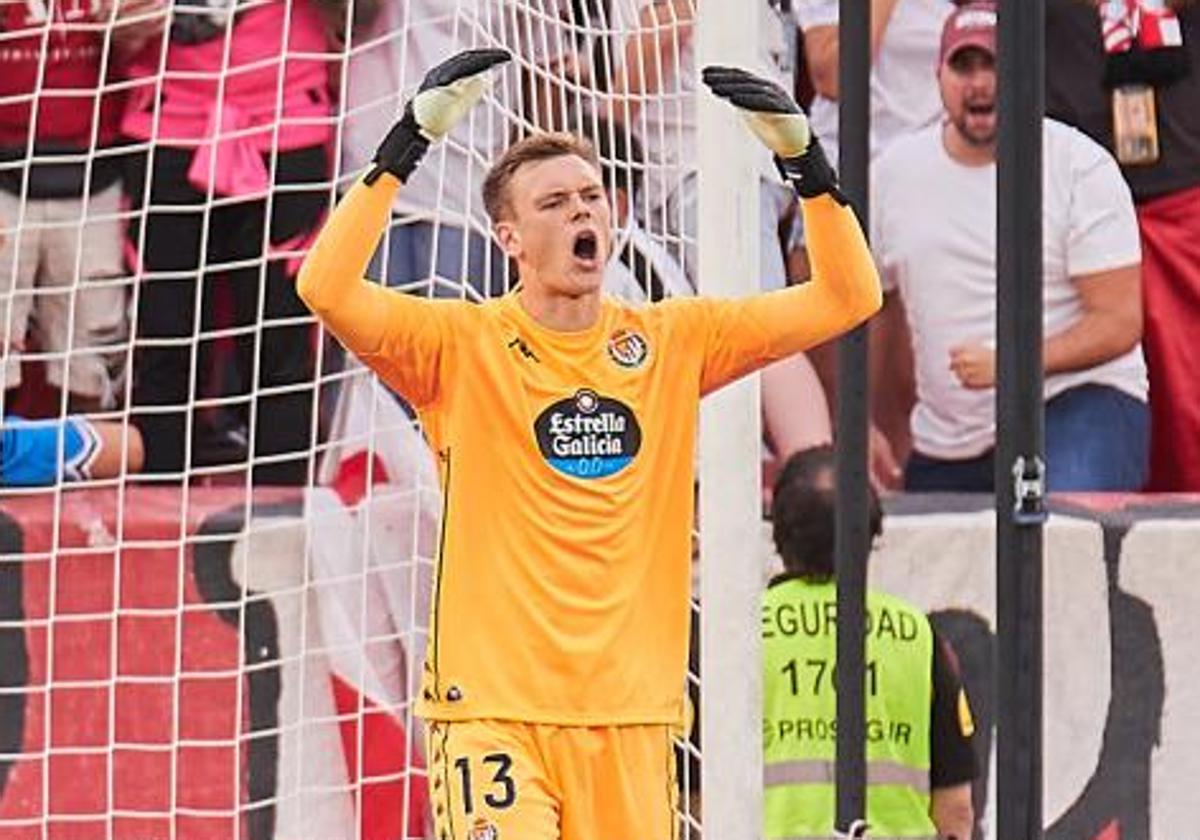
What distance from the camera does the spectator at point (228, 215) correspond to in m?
8.70

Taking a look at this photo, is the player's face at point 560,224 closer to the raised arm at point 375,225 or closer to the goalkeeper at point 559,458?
the goalkeeper at point 559,458

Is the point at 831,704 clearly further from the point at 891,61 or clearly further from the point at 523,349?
the point at 891,61

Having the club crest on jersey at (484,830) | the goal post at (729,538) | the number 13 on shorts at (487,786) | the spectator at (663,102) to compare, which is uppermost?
the spectator at (663,102)

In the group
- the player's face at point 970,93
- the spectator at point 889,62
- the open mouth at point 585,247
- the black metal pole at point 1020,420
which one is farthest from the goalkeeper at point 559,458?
the spectator at point 889,62

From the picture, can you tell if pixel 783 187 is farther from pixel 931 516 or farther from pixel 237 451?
pixel 237 451

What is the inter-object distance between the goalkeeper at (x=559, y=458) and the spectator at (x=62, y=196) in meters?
2.52

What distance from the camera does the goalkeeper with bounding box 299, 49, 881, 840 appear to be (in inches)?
245

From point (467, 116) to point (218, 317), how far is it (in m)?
1.27

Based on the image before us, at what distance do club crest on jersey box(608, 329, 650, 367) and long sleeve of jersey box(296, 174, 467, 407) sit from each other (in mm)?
321

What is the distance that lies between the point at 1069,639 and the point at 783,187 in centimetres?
148

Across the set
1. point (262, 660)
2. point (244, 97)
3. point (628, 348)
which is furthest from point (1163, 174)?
point (628, 348)

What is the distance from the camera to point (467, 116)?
801 cm

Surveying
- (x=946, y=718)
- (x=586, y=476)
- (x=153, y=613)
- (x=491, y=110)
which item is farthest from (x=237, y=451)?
(x=586, y=476)

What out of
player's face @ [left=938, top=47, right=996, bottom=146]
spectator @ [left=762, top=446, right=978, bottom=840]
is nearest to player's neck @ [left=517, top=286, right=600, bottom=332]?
spectator @ [left=762, top=446, right=978, bottom=840]
